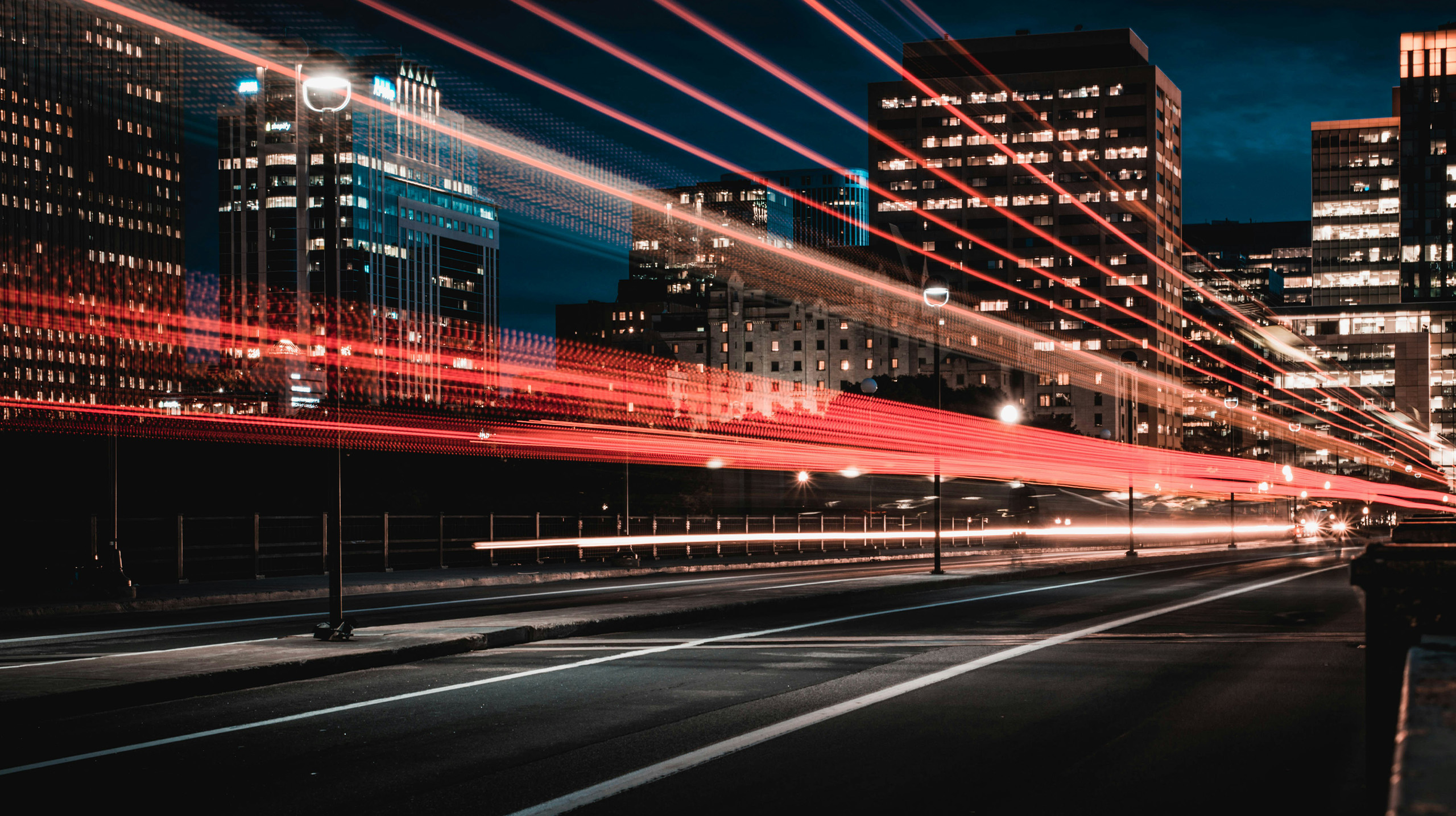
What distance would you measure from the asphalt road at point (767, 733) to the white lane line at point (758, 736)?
0.03 meters

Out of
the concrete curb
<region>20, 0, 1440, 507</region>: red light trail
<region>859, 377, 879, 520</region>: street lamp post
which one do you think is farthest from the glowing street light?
<region>859, 377, 879, 520</region>: street lamp post

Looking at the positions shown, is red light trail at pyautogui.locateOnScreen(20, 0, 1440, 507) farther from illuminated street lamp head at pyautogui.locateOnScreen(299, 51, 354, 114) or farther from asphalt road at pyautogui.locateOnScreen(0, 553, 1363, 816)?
asphalt road at pyautogui.locateOnScreen(0, 553, 1363, 816)

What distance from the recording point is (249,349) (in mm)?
156375

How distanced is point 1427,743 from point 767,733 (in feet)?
21.2

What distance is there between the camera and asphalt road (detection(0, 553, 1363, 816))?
7.32m

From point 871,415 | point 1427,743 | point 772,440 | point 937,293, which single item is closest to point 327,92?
point 1427,743

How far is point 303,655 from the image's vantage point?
43.3 feet

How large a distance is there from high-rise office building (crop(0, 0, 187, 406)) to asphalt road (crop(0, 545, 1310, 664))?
9866 cm

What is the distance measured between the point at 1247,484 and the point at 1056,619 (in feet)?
288

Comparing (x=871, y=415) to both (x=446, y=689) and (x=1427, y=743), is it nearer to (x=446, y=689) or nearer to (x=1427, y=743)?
(x=446, y=689)

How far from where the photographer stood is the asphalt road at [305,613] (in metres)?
15.6

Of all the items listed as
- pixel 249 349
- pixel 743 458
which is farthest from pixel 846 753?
pixel 249 349

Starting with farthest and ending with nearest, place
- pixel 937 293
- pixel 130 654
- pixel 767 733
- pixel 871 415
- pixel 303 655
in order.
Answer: pixel 871 415 → pixel 937 293 → pixel 130 654 → pixel 303 655 → pixel 767 733

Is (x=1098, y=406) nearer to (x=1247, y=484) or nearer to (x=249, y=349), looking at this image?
(x=1247, y=484)
